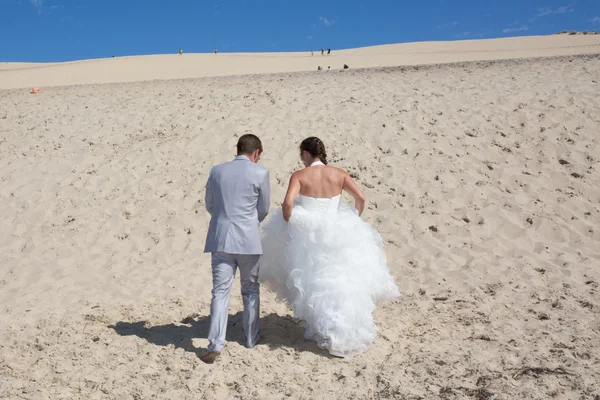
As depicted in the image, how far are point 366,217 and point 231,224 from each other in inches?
172

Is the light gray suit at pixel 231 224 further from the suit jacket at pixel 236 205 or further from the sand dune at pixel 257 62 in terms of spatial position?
the sand dune at pixel 257 62

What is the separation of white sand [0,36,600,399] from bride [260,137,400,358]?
353mm

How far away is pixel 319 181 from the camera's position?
473cm

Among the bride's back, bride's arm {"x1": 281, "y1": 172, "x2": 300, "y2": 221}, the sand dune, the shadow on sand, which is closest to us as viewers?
bride's arm {"x1": 281, "y1": 172, "x2": 300, "y2": 221}

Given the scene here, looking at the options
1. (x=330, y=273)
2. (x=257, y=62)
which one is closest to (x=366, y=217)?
(x=330, y=273)

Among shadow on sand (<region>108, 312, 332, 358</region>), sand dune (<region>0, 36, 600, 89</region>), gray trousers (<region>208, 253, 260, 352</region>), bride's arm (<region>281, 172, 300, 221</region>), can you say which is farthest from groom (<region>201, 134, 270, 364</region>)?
sand dune (<region>0, 36, 600, 89</region>)

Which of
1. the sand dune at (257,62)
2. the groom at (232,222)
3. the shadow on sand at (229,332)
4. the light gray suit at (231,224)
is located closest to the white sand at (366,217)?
the shadow on sand at (229,332)

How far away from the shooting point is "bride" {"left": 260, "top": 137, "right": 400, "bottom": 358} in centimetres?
457

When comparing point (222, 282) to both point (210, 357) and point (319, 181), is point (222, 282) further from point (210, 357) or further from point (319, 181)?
point (319, 181)

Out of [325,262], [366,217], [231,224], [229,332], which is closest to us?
[231,224]

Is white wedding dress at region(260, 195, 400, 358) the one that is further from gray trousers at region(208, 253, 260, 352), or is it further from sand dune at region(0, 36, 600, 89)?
sand dune at region(0, 36, 600, 89)

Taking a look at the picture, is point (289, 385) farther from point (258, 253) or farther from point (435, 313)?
point (435, 313)

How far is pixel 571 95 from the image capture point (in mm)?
11312

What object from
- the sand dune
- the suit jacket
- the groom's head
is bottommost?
the suit jacket
